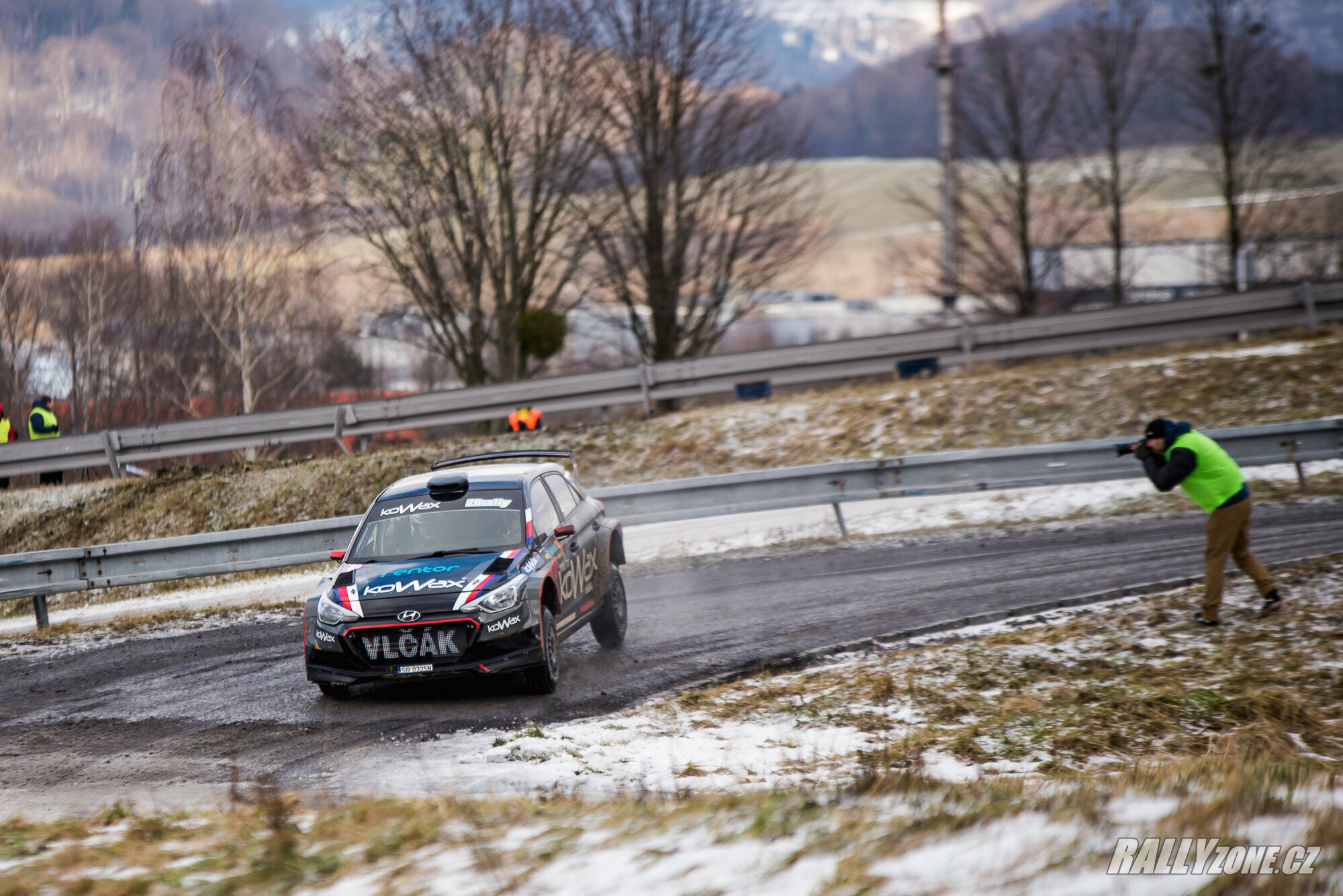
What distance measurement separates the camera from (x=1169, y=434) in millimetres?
8789

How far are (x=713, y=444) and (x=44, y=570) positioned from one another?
9516 millimetres

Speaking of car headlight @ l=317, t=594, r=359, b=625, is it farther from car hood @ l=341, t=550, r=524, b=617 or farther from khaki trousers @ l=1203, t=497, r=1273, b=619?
khaki trousers @ l=1203, t=497, r=1273, b=619

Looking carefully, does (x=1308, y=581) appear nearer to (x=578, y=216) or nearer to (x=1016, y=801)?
(x=1016, y=801)

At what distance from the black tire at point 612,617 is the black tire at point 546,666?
43.1 inches

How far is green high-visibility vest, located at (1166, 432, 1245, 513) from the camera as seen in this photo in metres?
8.71

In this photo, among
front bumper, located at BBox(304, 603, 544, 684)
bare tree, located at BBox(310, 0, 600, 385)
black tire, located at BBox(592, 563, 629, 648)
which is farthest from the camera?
bare tree, located at BBox(310, 0, 600, 385)

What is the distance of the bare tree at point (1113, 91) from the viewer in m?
37.2

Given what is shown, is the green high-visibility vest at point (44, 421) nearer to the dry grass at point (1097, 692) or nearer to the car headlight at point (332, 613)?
the car headlight at point (332, 613)

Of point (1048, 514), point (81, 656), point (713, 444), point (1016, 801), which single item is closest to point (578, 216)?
point (713, 444)

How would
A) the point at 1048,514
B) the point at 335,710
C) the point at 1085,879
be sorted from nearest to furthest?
the point at 1085,879 < the point at 335,710 < the point at 1048,514

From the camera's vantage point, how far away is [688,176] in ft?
85.4

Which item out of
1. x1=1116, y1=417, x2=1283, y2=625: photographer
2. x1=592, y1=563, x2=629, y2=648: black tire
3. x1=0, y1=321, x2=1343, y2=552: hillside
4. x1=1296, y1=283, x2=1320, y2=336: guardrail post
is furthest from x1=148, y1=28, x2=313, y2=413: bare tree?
x1=1116, y1=417, x2=1283, y2=625: photographer

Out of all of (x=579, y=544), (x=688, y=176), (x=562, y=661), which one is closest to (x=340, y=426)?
(x=579, y=544)

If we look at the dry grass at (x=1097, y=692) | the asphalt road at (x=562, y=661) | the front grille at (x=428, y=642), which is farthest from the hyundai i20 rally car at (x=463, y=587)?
the dry grass at (x=1097, y=692)
